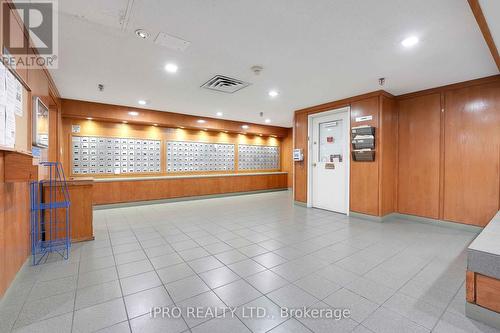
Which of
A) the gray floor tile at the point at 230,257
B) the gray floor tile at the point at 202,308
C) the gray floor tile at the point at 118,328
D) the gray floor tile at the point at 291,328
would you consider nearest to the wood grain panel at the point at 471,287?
the gray floor tile at the point at 291,328

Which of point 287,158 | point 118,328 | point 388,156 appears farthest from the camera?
point 287,158

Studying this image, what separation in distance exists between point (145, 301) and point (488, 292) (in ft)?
8.98

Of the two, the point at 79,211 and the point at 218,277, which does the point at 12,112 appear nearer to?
the point at 79,211

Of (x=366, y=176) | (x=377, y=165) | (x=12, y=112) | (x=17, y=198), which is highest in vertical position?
(x=12, y=112)

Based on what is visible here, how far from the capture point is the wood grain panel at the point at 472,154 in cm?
377

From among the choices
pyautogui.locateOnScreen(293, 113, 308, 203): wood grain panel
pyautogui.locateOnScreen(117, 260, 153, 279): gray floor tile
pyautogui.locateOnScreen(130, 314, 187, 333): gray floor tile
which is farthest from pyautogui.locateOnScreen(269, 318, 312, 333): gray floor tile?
pyautogui.locateOnScreen(293, 113, 308, 203): wood grain panel

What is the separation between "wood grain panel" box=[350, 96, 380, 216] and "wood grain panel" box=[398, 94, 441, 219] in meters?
0.78

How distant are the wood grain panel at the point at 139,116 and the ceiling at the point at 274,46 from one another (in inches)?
25.2

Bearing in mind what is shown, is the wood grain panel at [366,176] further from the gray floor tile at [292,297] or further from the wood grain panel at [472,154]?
the gray floor tile at [292,297]

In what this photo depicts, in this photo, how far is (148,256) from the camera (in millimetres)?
2895

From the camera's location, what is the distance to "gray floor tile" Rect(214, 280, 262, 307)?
6.43 ft

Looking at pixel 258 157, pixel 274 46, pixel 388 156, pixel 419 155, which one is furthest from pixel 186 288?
pixel 258 157

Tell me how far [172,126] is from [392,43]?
5.76m

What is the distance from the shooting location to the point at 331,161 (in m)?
5.51
